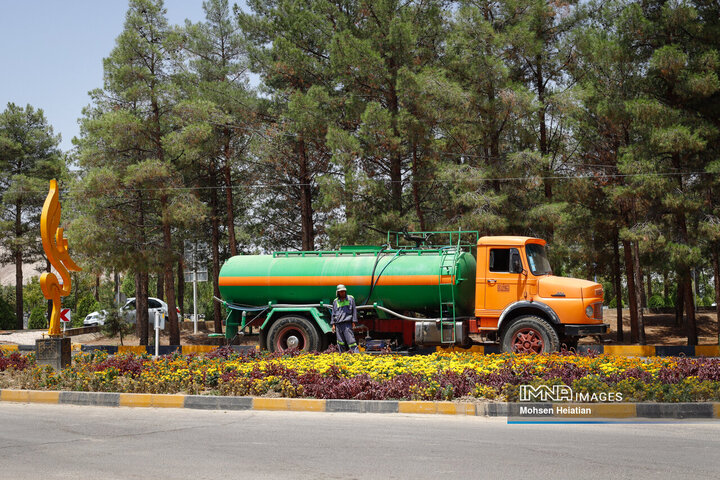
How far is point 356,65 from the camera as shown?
89.1ft

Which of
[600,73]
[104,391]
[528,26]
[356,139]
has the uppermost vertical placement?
[528,26]

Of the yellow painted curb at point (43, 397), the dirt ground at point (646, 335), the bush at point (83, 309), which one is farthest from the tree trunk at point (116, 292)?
the yellow painted curb at point (43, 397)

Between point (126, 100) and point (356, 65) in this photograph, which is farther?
point (126, 100)

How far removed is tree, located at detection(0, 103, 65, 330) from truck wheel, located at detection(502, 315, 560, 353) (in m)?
37.0

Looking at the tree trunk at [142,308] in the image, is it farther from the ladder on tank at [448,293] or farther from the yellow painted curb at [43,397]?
the yellow painted curb at [43,397]

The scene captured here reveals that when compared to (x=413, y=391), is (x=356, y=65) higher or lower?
higher

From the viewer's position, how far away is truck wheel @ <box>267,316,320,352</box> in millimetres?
17766

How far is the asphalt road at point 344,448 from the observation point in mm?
6934

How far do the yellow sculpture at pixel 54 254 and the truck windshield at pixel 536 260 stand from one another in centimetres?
1026

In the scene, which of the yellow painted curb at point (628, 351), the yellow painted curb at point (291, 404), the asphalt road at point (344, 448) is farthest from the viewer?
the yellow painted curb at point (628, 351)

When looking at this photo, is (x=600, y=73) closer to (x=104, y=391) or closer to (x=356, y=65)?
(x=356, y=65)

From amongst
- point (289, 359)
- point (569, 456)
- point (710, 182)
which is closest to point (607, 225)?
point (710, 182)

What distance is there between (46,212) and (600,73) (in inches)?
745

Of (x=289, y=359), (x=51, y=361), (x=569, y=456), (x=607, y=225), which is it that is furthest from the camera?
(x=607, y=225)
